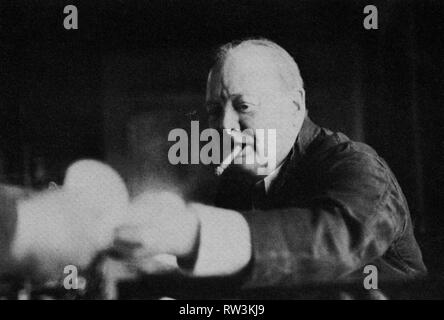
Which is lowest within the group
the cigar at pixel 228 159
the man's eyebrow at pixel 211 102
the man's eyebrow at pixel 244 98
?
the cigar at pixel 228 159

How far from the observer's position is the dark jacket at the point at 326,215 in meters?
2.14

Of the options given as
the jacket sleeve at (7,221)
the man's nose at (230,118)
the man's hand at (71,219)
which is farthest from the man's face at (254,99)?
the jacket sleeve at (7,221)

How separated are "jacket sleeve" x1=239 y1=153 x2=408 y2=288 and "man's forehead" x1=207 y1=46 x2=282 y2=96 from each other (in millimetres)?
399

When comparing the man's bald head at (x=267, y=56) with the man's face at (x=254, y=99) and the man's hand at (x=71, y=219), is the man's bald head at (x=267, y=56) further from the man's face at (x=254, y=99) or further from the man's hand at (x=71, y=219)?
the man's hand at (x=71, y=219)

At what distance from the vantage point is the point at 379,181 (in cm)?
217

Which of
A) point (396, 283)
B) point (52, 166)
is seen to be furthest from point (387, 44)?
point (52, 166)

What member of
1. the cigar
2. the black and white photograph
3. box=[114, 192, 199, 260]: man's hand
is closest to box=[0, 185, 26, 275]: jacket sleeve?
the black and white photograph

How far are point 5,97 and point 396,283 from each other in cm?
164

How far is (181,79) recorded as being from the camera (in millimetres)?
2201

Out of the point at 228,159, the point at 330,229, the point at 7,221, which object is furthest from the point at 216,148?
the point at 7,221

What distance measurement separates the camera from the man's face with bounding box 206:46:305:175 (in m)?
2.18

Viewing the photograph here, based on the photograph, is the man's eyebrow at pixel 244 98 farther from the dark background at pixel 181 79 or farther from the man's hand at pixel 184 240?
the man's hand at pixel 184 240

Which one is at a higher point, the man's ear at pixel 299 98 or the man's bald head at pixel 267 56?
the man's bald head at pixel 267 56

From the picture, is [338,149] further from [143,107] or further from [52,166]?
[52,166]
